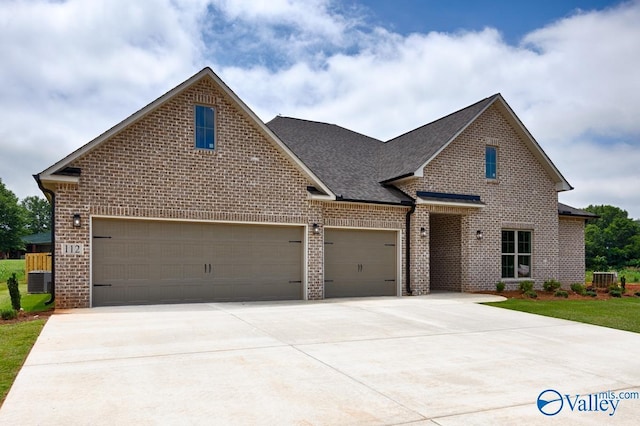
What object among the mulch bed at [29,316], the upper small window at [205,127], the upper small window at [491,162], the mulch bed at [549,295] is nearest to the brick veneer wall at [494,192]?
the upper small window at [491,162]

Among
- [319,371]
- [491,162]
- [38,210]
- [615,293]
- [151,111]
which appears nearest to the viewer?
[319,371]

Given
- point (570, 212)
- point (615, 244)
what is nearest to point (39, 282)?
point (570, 212)

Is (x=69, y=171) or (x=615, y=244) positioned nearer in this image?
(x=69, y=171)

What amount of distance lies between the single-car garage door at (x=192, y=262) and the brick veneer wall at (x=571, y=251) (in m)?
12.2

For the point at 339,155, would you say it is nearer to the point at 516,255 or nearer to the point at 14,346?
the point at 516,255

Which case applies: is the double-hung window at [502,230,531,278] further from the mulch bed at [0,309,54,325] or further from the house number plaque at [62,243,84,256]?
the mulch bed at [0,309,54,325]

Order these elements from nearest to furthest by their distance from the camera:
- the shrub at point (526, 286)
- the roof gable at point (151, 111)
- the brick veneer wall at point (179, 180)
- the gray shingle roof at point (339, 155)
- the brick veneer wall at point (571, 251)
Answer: the roof gable at point (151, 111)
the brick veneer wall at point (179, 180)
the gray shingle roof at point (339, 155)
the shrub at point (526, 286)
the brick veneer wall at point (571, 251)

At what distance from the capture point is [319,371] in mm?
6215

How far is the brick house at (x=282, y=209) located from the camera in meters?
12.2

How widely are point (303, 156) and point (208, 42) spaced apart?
17.8 feet

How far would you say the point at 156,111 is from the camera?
41.9ft

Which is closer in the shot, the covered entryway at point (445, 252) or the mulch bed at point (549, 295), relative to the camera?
the mulch bed at point (549, 295)

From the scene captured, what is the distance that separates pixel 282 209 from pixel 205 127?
3.22 meters

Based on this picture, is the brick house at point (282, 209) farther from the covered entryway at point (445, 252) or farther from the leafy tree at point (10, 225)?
the leafy tree at point (10, 225)
